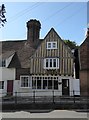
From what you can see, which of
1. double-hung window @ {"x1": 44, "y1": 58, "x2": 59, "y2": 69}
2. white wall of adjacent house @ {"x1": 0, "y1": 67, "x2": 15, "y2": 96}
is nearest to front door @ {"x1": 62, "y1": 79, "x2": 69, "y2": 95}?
double-hung window @ {"x1": 44, "y1": 58, "x2": 59, "y2": 69}

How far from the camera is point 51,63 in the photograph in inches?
1197

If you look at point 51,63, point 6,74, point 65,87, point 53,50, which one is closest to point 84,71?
point 65,87

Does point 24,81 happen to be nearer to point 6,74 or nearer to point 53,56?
point 6,74

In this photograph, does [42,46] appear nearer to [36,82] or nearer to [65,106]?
[36,82]

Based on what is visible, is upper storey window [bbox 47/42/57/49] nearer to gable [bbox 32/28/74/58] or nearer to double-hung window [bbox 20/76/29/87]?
gable [bbox 32/28/74/58]

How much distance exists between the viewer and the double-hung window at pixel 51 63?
30.1 metres

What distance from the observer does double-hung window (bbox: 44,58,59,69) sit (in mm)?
30062

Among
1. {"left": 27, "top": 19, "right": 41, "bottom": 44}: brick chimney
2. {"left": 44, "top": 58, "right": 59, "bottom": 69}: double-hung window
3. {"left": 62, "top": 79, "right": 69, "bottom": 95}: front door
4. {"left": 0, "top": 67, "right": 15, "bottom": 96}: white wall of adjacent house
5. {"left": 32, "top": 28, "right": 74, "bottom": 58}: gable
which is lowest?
{"left": 62, "top": 79, "right": 69, "bottom": 95}: front door

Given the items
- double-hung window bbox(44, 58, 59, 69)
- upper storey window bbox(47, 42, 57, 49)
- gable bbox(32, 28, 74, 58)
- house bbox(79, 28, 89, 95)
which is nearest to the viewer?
house bbox(79, 28, 89, 95)

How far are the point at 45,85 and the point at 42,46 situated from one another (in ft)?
17.5

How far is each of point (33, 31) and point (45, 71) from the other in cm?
860

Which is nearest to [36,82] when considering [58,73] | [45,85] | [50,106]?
[45,85]

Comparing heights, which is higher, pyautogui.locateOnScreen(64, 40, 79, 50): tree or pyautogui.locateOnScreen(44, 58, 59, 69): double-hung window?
pyautogui.locateOnScreen(64, 40, 79, 50): tree

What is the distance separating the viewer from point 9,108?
20.2m
